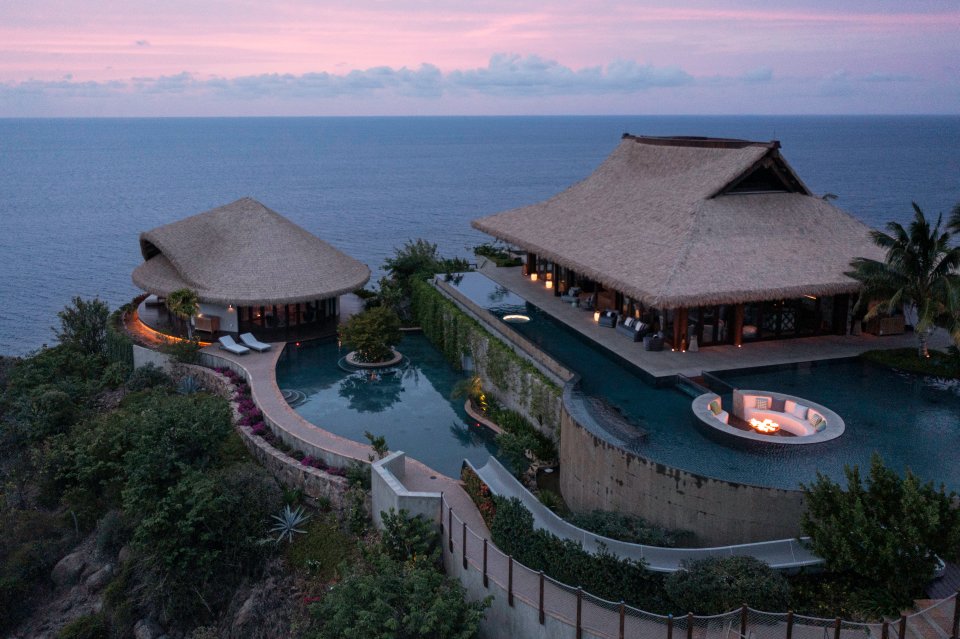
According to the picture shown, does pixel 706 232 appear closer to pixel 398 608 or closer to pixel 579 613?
pixel 579 613

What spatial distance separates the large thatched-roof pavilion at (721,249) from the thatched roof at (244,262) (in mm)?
10371

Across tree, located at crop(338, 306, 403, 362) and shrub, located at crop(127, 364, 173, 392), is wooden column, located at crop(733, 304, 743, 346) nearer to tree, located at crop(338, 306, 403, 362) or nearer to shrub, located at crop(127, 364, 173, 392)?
tree, located at crop(338, 306, 403, 362)

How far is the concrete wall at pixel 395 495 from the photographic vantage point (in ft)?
65.9

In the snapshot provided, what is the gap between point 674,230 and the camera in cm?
2709

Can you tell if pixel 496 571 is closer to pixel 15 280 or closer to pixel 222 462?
pixel 222 462

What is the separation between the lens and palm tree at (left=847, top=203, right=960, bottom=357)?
2306 centimetres

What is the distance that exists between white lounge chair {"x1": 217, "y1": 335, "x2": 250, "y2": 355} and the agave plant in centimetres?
1203

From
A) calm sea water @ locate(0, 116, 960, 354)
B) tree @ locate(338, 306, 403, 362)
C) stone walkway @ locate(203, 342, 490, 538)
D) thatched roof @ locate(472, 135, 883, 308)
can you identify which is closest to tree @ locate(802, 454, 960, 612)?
stone walkway @ locate(203, 342, 490, 538)

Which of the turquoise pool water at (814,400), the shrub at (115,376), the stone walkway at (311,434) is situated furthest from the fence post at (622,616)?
the shrub at (115,376)

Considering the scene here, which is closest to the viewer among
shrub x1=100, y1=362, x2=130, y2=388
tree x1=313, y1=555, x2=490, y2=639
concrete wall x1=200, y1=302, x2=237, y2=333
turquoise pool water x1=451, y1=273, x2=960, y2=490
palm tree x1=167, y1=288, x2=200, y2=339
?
tree x1=313, y1=555, x2=490, y2=639

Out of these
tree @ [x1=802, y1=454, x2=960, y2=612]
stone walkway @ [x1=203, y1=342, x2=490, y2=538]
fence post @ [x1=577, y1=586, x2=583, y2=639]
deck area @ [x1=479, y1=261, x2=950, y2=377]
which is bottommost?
stone walkway @ [x1=203, y1=342, x2=490, y2=538]

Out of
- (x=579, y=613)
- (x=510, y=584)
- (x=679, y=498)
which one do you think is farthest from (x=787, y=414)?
(x=510, y=584)

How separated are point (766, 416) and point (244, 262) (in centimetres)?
2443

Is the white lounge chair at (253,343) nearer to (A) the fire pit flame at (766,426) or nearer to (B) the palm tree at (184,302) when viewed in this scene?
(B) the palm tree at (184,302)
